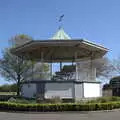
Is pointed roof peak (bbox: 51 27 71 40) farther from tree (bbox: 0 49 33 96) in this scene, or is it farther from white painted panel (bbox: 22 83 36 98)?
tree (bbox: 0 49 33 96)

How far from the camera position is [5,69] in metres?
55.6

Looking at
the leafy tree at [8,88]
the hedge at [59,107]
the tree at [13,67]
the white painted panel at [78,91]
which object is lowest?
the hedge at [59,107]

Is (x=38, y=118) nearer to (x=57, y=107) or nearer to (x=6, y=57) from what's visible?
(x=57, y=107)

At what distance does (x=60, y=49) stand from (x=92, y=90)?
593 centimetres

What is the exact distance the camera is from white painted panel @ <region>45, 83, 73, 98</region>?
30.0 meters

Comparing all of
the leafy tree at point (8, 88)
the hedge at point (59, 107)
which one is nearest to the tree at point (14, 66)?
the leafy tree at point (8, 88)

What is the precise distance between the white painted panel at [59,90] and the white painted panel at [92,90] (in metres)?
1.68

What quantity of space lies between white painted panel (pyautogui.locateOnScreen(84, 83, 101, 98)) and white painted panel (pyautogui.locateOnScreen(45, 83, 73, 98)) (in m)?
1.68

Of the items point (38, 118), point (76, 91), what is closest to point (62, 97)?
point (76, 91)

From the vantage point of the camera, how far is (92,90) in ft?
105

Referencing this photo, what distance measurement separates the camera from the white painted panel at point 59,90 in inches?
1182

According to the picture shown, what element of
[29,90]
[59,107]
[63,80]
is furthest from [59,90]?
[59,107]

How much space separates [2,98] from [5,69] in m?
21.4

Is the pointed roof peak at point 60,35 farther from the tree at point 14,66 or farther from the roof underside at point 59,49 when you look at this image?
the tree at point 14,66
